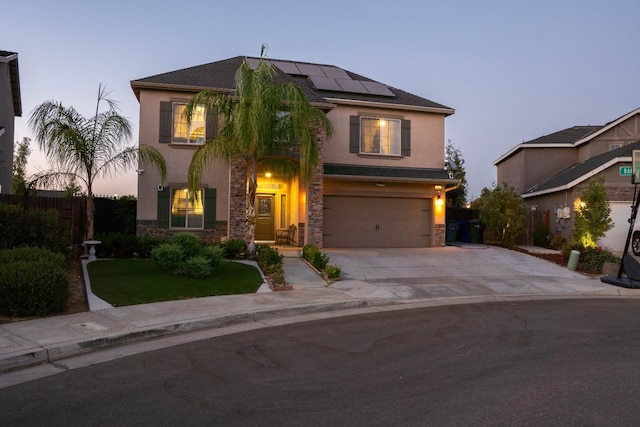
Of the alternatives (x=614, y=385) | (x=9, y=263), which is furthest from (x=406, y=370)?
(x=9, y=263)

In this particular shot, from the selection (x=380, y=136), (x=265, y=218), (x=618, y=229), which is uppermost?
(x=380, y=136)

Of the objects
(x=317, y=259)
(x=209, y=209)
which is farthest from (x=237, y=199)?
(x=317, y=259)

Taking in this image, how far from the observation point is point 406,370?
6332 millimetres

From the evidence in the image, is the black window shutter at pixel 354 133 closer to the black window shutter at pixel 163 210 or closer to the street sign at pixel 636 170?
the black window shutter at pixel 163 210

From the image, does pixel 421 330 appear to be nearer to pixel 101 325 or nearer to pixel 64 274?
pixel 101 325

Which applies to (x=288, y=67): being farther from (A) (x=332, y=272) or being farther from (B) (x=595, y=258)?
(B) (x=595, y=258)

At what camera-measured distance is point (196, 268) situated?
1247 cm

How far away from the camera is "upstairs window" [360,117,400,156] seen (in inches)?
848

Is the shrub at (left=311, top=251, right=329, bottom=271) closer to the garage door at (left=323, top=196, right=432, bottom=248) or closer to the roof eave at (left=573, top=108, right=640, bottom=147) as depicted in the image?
the garage door at (left=323, top=196, right=432, bottom=248)

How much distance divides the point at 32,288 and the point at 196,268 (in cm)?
409

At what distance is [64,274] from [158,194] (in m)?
9.30

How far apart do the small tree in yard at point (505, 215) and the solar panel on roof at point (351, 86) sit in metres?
7.28

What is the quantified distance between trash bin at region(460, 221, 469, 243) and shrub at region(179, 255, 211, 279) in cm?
1582

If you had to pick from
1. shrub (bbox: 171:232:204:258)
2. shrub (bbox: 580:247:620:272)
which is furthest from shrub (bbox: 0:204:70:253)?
shrub (bbox: 580:247:620:272)
